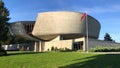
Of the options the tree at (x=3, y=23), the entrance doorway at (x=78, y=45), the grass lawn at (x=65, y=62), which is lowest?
the grass lawn at (x=65, y=62)

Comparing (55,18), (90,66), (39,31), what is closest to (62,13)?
(55,18)

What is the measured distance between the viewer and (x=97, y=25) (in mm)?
94500

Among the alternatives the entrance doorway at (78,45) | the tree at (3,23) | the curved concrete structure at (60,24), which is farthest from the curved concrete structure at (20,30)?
the tree at (3,23)

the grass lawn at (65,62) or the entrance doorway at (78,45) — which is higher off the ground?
the entrance doorway at (78,45)

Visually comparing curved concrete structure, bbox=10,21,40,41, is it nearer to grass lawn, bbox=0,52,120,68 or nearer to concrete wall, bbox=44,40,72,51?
concrete wall, bbox=44,40,72,51

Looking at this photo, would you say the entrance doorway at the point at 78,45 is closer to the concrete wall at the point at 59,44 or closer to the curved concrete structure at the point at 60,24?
the concrete wall at the point at 59,44

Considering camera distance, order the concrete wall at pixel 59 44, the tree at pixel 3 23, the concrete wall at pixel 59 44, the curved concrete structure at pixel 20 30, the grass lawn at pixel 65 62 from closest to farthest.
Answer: the grass lawn at pixel 65 62, the tree at pixel 3 23, the concrete wall at pixel 59 44, the concrete wall at pixel 59 44, the curved concrete structure at pixel 20 30

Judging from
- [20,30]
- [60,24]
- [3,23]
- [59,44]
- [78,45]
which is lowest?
[78,45]

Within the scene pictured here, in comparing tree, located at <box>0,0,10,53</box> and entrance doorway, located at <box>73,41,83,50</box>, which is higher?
tree, located at <box>0,0,10,53</box>

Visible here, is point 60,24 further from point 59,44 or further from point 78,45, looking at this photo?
point 78,45

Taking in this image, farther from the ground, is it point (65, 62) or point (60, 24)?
point (60, 24)

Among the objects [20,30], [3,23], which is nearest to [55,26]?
[20,30]

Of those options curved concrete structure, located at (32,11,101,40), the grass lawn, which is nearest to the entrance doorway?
curved concrete structure, located at (32,11,101,40)

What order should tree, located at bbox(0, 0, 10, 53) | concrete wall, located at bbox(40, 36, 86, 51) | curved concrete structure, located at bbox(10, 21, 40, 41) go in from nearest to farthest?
tree, located at bbox(0, 0, 10, 53)
concrete wall, located at bbox(40, 36, 86, 51)
curved concrete structure, located at bbox(10, 21, 40, 41)
